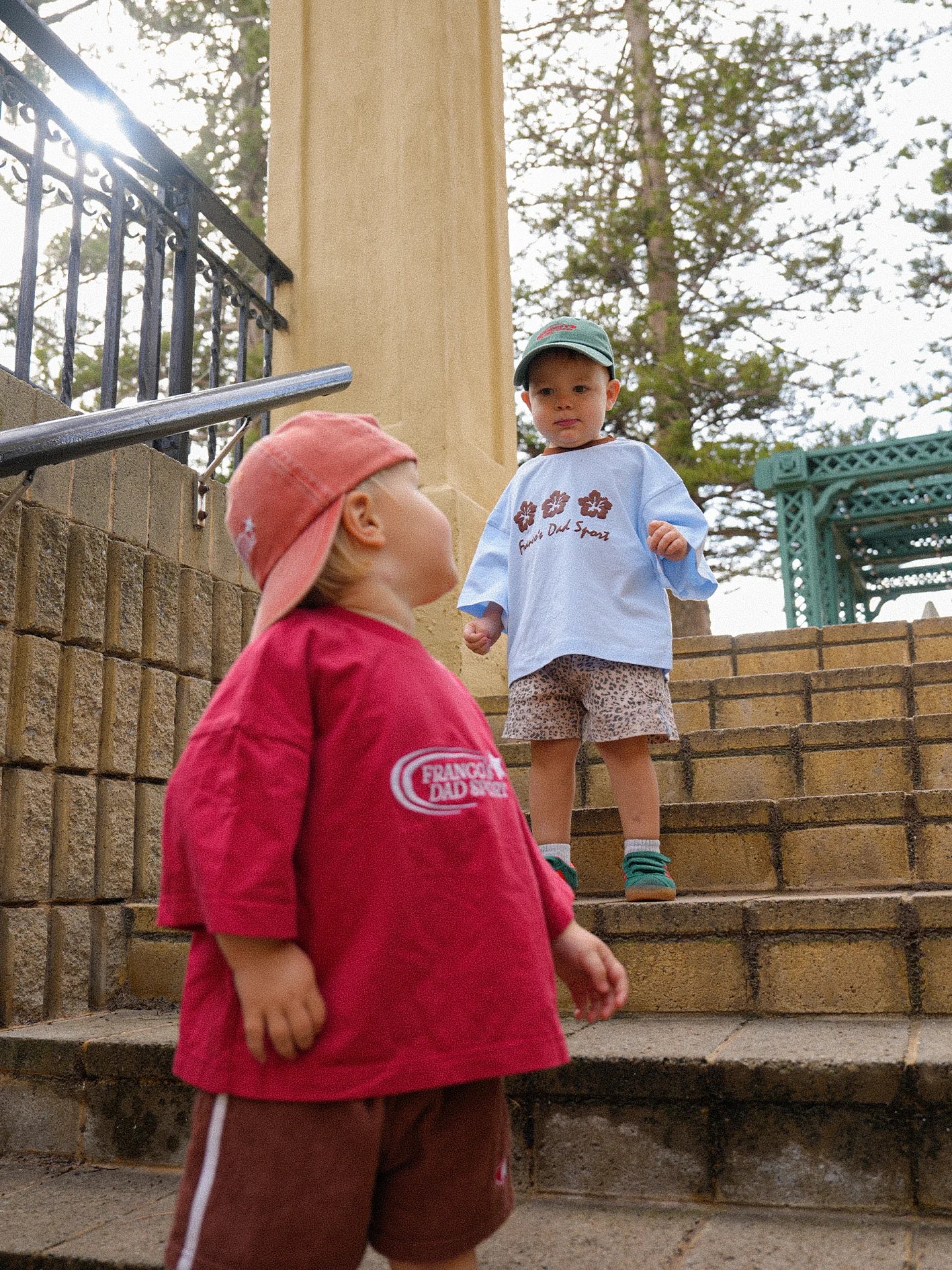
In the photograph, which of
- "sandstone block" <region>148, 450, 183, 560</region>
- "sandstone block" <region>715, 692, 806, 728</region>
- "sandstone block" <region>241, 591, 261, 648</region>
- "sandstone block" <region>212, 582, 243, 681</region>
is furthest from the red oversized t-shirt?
"sandstone block" <region>715, 692, 806, 728</region>

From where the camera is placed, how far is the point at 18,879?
2.23m

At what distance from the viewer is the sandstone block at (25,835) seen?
222 cm

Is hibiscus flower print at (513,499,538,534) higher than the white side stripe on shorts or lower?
higher

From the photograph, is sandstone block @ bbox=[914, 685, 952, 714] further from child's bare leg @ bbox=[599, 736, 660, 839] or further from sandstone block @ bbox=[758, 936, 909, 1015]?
sandstone block @ bbox=[758, 936, 909, 1015]

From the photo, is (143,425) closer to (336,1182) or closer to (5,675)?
(5,675)

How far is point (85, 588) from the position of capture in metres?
→ 2.49

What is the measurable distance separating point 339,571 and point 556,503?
172 cm

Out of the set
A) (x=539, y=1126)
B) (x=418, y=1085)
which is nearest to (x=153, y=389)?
(x=539, y=1126)

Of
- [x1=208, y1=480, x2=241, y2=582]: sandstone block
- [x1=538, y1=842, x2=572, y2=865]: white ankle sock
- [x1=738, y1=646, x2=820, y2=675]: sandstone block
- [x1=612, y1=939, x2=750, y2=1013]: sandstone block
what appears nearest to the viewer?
[x1=612, y1=939, x2=750, y2=1013]: sandstone block

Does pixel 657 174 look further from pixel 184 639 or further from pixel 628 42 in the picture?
pixel 184 639

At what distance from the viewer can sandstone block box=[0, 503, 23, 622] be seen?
7.41 ft

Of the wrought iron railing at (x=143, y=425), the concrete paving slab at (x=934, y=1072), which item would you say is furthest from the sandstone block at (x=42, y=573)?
the concrete paving slab at (x=934, y=1072)

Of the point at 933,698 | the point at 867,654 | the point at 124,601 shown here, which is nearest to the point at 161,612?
the point at 124,601

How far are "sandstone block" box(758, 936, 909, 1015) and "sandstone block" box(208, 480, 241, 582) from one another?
1.76m
